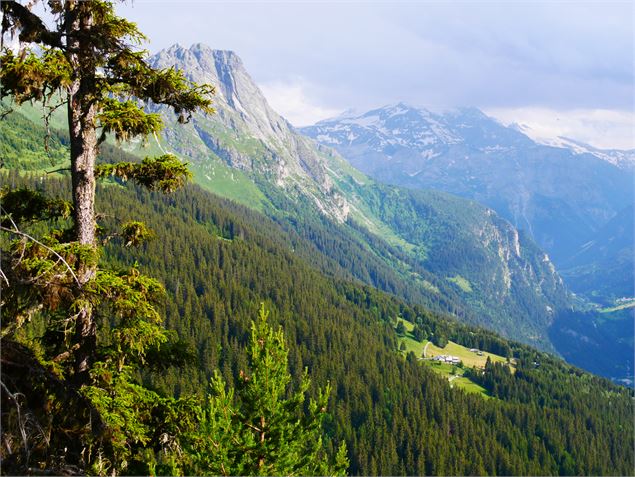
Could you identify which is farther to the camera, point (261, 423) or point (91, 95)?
point (261, 423)

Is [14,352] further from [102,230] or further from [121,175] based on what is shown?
[121,175]

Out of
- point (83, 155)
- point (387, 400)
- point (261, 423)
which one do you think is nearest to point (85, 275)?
point (83, 155)

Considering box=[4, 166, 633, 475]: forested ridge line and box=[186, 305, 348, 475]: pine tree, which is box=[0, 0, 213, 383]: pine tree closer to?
box=[186, 305, 348, 475]: pine tree

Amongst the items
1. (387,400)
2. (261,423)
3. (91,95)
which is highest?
(91,95)

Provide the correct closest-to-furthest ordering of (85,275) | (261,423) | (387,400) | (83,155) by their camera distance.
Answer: (85,275), (83,155), (261,423), (387,400)

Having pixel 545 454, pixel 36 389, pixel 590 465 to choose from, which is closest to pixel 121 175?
pixel 36 389

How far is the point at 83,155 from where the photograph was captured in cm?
1293

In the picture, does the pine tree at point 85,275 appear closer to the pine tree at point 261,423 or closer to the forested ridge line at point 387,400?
the pine tree at point 261,423

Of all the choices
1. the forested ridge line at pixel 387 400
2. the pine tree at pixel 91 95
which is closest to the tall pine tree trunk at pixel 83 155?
the pine tree at pixel 91 95

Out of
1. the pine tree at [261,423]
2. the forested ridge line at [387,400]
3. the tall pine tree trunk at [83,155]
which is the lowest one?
the forested ridge line at [387,400]

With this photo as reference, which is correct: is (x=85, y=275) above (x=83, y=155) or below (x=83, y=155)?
below

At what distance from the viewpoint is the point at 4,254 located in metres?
10.9

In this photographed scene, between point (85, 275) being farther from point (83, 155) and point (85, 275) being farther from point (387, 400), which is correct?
point (387, 400)

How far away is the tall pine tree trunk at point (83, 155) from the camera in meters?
12.4
